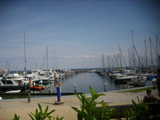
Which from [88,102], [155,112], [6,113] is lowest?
[6,113]

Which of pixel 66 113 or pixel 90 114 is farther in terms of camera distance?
pixel 66 113

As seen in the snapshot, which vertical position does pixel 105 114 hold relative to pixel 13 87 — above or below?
above

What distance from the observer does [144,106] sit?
2566 millimetres

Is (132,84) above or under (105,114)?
under

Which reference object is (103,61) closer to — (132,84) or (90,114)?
(132,84)

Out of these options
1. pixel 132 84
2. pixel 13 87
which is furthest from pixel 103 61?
pixel 13 87

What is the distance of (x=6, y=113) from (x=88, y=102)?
8.82 m

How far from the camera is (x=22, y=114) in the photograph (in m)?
8.59

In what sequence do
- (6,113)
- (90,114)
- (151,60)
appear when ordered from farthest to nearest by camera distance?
(151,60) < (6,113) < (90,114)

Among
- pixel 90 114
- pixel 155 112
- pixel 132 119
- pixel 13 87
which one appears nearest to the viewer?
pixel 90 114

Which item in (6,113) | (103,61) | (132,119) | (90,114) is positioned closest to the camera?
(90,114)

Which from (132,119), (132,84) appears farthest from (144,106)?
(132,84)

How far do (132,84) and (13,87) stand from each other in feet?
91.5

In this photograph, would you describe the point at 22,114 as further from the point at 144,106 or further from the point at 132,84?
the point at 132,84
